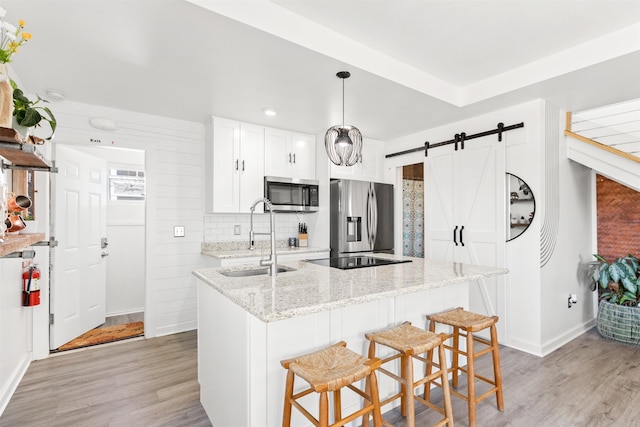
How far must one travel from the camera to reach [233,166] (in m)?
3.80

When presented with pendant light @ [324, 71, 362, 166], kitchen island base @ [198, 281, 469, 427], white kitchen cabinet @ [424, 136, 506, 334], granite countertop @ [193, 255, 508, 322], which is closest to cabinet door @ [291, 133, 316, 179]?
white kitchen cabinet @ [424, 136, 506, 334]

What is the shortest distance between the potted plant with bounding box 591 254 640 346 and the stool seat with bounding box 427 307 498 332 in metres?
2.17

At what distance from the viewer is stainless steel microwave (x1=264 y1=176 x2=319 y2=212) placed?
159 inches

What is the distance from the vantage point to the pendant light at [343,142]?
248 cm

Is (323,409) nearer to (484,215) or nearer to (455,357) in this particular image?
(455,357)

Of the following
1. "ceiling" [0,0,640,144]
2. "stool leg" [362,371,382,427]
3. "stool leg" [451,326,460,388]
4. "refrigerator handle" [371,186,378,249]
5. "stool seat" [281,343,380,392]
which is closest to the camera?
"stool seat" [281,343,380,392]

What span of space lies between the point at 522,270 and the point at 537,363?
0.81m

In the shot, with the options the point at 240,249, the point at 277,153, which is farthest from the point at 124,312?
the point at 277,153

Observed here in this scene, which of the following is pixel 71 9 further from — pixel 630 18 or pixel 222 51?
pixel 630 18

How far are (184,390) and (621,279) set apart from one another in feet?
13.6

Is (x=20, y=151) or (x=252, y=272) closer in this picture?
(x=20, y=151)

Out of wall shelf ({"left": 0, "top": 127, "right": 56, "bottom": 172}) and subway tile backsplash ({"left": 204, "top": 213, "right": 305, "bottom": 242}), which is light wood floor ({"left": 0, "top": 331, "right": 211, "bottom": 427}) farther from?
wall shelf ({"left": 0, "top": 127, "right": 56, "bottom": 172})

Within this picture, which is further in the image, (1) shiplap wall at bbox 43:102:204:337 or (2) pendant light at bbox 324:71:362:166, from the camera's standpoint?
(1) shiplap wall at bbox 43:102:204:337

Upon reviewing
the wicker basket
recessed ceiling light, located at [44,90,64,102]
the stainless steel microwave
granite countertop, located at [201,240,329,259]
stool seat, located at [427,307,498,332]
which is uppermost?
recessed ceiling light, located at [44,90,64,102]
